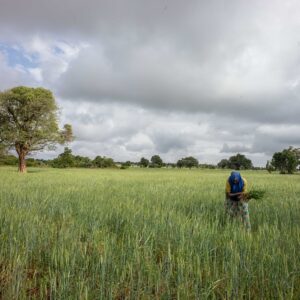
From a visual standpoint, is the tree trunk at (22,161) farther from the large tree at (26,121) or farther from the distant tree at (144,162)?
the distant tree at (144,162)

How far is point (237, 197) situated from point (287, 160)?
10548 centimetres

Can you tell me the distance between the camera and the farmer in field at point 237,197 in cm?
716

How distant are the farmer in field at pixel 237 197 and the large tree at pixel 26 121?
3644 centimetres

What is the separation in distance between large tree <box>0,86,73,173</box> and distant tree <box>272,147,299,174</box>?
81.9 meters

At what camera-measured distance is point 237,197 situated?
7309 mm

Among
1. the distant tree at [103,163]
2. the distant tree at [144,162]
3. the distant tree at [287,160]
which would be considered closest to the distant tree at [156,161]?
the distant tree at [144,162]

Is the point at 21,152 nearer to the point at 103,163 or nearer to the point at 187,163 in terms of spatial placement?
the point at 103,163

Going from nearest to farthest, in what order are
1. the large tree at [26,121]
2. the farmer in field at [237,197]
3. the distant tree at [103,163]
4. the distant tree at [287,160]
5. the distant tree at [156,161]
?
the farmer in field at [237,197] → the large tree at [26,121] → the distant tree at [287,160] → the distant tree at [103,163] → the distant tree at [156,161]

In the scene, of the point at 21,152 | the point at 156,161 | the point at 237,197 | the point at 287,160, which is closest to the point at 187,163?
the point at 156,161

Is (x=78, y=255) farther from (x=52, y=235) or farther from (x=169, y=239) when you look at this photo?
(x=169, y=239)

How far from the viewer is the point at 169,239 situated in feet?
16.3

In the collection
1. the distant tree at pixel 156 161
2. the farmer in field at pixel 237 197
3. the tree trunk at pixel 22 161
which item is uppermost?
the distant tree at pixel 156 161

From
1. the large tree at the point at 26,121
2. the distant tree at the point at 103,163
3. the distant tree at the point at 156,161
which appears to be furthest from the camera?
the distant tree at the point at 156,161

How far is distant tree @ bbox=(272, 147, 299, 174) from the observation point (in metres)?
99.3
